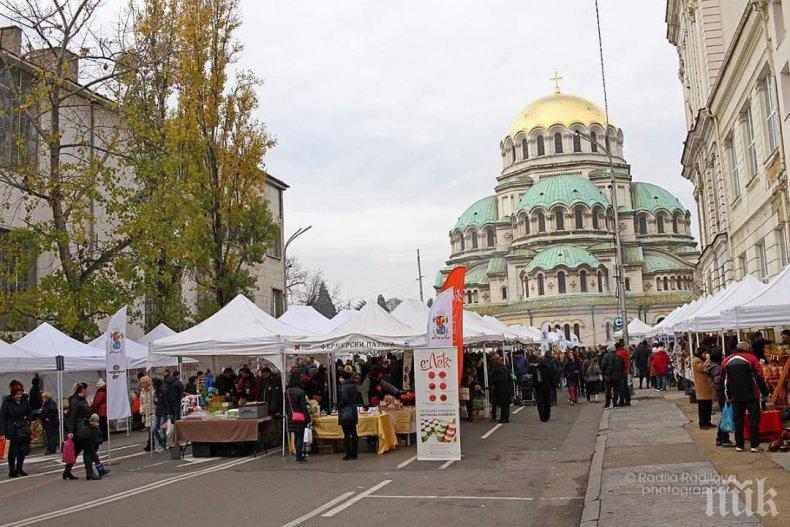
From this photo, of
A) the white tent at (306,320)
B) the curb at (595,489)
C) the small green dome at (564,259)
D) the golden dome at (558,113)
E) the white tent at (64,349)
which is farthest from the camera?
the golden dome at (558,113)

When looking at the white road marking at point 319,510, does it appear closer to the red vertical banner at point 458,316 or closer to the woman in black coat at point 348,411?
the woman in black coat at point 348,411

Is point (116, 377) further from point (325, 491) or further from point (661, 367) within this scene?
point (661, 367)

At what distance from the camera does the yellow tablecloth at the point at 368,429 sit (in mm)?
15570

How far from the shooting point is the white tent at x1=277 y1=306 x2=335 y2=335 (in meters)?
25.1

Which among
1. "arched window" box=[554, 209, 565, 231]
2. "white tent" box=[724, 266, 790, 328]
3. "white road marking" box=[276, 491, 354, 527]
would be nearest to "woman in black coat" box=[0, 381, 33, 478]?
"white road marking" box=[276, 491, 354, 527]

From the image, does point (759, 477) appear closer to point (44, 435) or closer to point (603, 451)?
point (603, 451)

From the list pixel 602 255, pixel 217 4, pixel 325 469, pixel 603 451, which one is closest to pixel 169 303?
pixel 217 4

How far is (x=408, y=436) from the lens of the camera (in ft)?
55.0

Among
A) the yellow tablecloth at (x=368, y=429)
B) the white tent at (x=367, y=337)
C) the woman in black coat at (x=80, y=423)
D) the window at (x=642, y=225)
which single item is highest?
the window at (x=642, y=225)

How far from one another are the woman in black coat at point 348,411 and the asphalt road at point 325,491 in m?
0.38

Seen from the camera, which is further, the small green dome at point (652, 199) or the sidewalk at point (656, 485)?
the small green dome at point (652, 199)

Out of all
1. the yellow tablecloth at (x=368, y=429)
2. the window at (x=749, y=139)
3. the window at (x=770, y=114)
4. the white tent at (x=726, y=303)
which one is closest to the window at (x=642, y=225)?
the window at (x=749, y=139)

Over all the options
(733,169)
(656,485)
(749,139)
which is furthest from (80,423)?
(733,169)

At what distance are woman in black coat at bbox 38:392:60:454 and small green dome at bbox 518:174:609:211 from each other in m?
73.0
